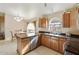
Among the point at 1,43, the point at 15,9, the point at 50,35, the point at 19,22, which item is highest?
the point at 15,9

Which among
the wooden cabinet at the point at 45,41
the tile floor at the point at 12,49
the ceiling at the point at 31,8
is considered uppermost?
the ceiling at the point at 31,8

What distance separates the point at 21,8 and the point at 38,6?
33 cm

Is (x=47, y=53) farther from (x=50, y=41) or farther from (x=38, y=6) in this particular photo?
(x=38, y=6)

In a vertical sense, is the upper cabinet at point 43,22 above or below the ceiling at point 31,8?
below

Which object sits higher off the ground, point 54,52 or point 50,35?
point 50,35

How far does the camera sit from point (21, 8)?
2.00 metres

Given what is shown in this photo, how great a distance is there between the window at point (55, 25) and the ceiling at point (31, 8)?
6.8 inches

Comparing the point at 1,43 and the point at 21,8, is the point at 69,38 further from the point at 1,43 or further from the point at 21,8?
the point at 1,43

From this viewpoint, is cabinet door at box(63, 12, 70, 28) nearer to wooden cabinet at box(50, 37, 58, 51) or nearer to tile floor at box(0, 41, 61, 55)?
wooden cabinet at box(50, 37, 58, 51)

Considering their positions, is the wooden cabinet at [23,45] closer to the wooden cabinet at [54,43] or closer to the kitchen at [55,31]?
the kitchen at [55,31]

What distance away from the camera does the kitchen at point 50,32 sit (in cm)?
191

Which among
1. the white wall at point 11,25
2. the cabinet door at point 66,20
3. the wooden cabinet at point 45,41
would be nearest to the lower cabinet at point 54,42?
the wooden cabinet at point 45,41

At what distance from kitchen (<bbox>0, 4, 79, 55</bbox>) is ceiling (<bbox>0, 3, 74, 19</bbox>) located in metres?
0.06

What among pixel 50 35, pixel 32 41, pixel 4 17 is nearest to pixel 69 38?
pixel 50 35
